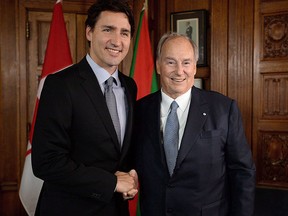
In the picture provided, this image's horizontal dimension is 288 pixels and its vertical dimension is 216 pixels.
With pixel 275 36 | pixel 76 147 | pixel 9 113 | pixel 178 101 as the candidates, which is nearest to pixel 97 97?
pixel 76 147

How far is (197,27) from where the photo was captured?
9.13ft

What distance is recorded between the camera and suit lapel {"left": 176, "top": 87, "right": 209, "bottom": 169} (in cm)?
136

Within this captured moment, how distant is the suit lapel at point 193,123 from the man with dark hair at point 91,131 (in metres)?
0.24

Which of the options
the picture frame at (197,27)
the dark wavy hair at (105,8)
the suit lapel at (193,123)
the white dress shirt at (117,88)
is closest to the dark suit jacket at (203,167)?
the suit lapel at (193,123)

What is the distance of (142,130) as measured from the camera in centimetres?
151

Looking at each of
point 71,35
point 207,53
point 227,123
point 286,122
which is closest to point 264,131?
point 286,122

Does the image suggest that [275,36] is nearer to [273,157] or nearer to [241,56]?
[241,56]

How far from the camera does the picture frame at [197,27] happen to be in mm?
2766

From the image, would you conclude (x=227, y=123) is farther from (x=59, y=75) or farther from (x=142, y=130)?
(x=59, y=75)

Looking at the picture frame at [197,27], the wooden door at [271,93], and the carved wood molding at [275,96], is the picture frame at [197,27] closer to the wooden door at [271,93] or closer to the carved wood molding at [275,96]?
the wooden door at [271,93]

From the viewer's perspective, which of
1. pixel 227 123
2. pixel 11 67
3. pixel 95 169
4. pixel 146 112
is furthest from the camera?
pixel 11 67

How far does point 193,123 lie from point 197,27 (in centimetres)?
159

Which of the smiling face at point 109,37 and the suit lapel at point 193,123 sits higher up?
the smiling face at point 109,37

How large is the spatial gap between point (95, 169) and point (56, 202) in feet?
0.78
